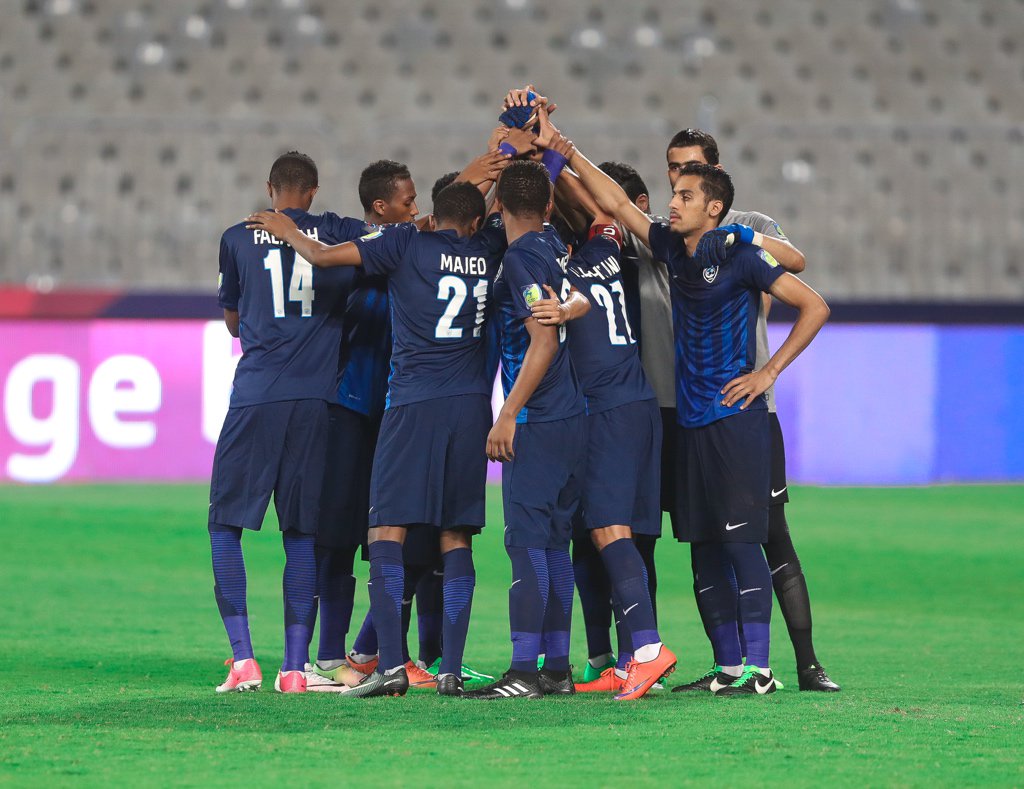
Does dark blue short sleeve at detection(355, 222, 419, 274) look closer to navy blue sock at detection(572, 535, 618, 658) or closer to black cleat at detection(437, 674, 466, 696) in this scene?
navy blue sock at detection(572, 535, 618, 658)

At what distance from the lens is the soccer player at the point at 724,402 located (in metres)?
5.38

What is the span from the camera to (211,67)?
56.2ft

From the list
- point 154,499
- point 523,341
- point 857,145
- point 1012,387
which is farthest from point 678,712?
point 857,145

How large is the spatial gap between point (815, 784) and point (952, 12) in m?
16.0

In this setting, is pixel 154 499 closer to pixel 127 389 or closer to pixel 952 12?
→ pixel 127 389

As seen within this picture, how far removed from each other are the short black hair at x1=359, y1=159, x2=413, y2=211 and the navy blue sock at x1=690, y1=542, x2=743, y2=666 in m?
1.87

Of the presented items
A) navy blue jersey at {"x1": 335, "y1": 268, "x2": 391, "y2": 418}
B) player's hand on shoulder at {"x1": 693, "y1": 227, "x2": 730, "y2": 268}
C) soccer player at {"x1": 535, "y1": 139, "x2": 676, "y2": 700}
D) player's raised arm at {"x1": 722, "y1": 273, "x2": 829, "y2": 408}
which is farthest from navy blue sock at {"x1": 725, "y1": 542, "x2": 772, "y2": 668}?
navy blue jersey at {"x1": 335, "y1": 268, "x2": 391, "y2": 418}

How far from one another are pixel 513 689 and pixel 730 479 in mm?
1096

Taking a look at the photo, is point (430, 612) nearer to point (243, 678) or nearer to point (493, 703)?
point (243, 678)

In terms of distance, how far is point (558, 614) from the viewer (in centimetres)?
546

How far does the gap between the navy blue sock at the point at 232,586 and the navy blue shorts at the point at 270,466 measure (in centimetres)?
6

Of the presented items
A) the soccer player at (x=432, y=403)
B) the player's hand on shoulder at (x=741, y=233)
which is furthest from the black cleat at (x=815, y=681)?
the player's hand on shoulder at (x=741, y=233)

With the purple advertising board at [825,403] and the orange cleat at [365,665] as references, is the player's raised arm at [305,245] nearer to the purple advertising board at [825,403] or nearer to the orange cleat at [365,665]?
the orange cleat at [365,665]

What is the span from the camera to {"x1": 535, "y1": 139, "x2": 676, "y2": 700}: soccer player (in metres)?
5.34
